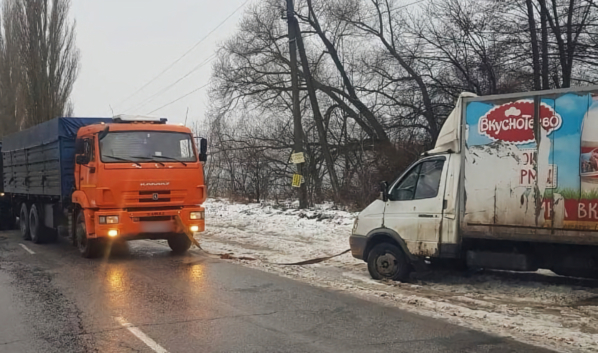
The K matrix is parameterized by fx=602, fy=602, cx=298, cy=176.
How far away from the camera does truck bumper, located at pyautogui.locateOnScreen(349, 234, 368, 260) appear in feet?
31.7

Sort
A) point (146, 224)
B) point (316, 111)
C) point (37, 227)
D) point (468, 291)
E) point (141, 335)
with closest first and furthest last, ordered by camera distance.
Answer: point (141, 335) < point (468, 291) < point (146, 224) < point (37, 227) < point (316, 111)

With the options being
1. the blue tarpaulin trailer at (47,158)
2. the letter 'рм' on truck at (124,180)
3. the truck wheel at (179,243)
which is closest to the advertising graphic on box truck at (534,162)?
the letter 'рм' on truck at (124,180)

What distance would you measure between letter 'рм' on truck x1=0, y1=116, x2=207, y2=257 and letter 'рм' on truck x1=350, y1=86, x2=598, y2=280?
4376 millimetres

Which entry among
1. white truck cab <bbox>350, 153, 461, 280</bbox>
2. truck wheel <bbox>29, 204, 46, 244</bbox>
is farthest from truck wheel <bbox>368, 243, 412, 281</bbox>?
truck wheel <bbox>29, 204, 46, 244</bbox>

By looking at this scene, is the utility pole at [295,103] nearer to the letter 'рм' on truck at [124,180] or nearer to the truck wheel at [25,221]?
the letter 'рм' on truck at [124,180]

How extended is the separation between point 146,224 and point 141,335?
5737 millimetres

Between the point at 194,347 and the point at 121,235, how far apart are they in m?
6.29

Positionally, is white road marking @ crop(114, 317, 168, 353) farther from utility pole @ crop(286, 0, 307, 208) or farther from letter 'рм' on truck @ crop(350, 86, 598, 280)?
utility pole @ crop(286, 0, 307, 208)

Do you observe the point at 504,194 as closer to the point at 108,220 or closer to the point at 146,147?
the point at 146,147

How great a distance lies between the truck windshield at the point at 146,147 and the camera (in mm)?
11758

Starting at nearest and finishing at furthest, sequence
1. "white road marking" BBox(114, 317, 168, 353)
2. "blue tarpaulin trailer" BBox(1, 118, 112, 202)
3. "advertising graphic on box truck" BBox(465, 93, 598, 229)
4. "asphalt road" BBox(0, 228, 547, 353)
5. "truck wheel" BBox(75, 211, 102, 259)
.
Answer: "white road marking" BBox(114, 317, 168, 353), "asphalt road" BBox(0, 228, 547, 353), "advertising graphic on box truck" BBox(465, 93, 598, 229), "truck wheel" BBox(75, 211, 102, 259), "blue tarpaulin trailer" BBox(1, 118, 112, 202)

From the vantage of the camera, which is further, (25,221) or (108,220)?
(25,221)

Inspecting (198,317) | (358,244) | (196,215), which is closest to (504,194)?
(358,244)

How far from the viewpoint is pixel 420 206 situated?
29.5ft
